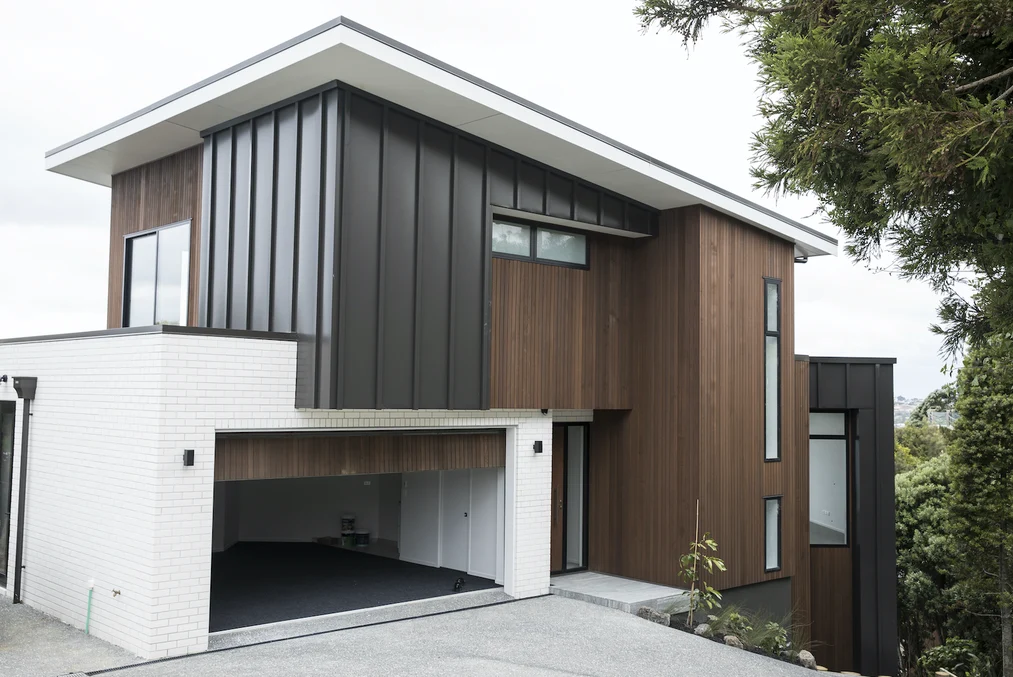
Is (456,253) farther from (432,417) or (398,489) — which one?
(398,489)

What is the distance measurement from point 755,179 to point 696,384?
15.2ft

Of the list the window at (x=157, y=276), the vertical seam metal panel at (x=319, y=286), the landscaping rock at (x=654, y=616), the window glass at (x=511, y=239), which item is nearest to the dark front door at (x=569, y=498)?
the landscaping rock at (x=654, y=616)

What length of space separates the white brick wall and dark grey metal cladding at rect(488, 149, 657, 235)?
9.63 ft

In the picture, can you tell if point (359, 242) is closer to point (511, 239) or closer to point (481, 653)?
point (511, 239)

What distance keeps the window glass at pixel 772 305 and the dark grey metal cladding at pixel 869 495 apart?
1630mm

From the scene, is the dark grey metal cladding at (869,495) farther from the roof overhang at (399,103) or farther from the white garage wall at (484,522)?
the white garage wall at (484,522)

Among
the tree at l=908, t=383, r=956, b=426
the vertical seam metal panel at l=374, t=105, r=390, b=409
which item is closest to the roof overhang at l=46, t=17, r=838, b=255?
the vertical seam metal panel at l=374, t=105, r=390, b=409

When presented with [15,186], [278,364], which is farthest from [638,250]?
[15,186]

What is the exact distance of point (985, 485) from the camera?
15477mm

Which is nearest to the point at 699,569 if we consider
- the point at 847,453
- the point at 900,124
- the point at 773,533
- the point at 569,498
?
the point at 773,533

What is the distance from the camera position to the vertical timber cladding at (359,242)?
8.91 m

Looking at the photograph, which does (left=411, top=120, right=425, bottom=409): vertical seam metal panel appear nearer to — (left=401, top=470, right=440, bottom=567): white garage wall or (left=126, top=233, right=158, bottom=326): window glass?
(left=401, top=470, right=440, bottom=567): white garage wall

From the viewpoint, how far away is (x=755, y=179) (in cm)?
759

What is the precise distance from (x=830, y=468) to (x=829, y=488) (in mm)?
343
